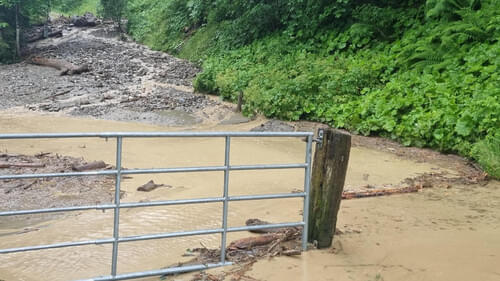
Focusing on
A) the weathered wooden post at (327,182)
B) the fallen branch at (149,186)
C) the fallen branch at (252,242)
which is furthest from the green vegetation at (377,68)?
the fallen branch at (149,186)

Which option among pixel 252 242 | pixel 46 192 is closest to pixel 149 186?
pixel 46 192

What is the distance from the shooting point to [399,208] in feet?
22.5

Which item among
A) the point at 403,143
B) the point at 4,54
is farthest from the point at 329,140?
the point at 4,54

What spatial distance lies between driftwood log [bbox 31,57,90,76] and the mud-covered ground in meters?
0.31

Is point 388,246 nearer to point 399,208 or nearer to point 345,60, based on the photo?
point 399,208

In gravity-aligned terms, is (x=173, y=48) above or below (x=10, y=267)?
above

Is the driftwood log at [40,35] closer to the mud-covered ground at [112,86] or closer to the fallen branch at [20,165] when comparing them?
the mud-covered ground at [112,86]

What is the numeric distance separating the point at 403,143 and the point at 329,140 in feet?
23.6

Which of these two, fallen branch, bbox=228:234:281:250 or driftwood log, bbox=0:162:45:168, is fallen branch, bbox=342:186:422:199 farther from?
driftwood log, bbox=0:162:45:168

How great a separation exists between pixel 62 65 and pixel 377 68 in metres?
14.5

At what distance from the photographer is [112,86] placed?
65.5 feet

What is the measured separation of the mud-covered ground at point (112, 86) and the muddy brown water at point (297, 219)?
5.44 metres

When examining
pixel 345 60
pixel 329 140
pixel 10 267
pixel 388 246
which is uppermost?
pixel 345 60

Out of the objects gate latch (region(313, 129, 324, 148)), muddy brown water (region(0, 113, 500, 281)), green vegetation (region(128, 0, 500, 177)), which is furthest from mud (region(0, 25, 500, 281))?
gate latch (region(313, 129, 324, 148))
